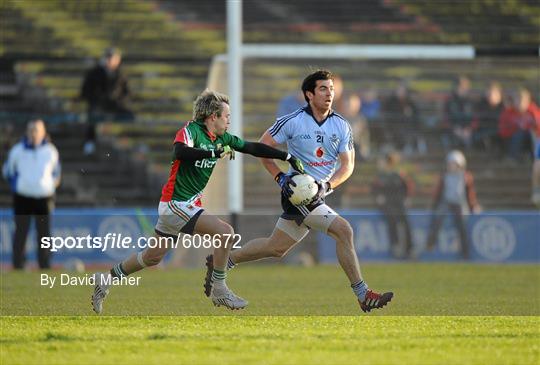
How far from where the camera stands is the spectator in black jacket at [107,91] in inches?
864

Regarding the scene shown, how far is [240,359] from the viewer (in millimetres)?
7695

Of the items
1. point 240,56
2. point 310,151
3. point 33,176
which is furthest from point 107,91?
point 310,151

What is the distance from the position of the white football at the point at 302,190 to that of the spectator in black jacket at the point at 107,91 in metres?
11.9

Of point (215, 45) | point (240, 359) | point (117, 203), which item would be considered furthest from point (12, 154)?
point (240, 359)

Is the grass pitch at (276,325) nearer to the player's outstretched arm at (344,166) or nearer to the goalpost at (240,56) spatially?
the player's outstretched arm at (344,166)

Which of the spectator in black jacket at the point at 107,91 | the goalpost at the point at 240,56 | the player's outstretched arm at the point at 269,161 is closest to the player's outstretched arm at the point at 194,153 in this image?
the player's outstretched arm at the point at 269,161

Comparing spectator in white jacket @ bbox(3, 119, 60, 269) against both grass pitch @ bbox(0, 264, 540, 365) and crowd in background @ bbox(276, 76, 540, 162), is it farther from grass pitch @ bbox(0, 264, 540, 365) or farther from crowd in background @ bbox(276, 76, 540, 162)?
crowd in background @ bbox(276, 76, 540, 162)

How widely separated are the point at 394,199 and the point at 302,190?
1069 cm

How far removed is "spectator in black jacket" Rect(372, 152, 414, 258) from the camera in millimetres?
A: 20344

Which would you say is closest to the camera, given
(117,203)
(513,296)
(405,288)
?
(513,296)

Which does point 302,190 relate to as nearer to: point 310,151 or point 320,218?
point 320,218

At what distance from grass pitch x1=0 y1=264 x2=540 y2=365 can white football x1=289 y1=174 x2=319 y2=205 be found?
38.8 inches

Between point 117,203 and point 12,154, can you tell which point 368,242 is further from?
point 12,154

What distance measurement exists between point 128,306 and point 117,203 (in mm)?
10432
